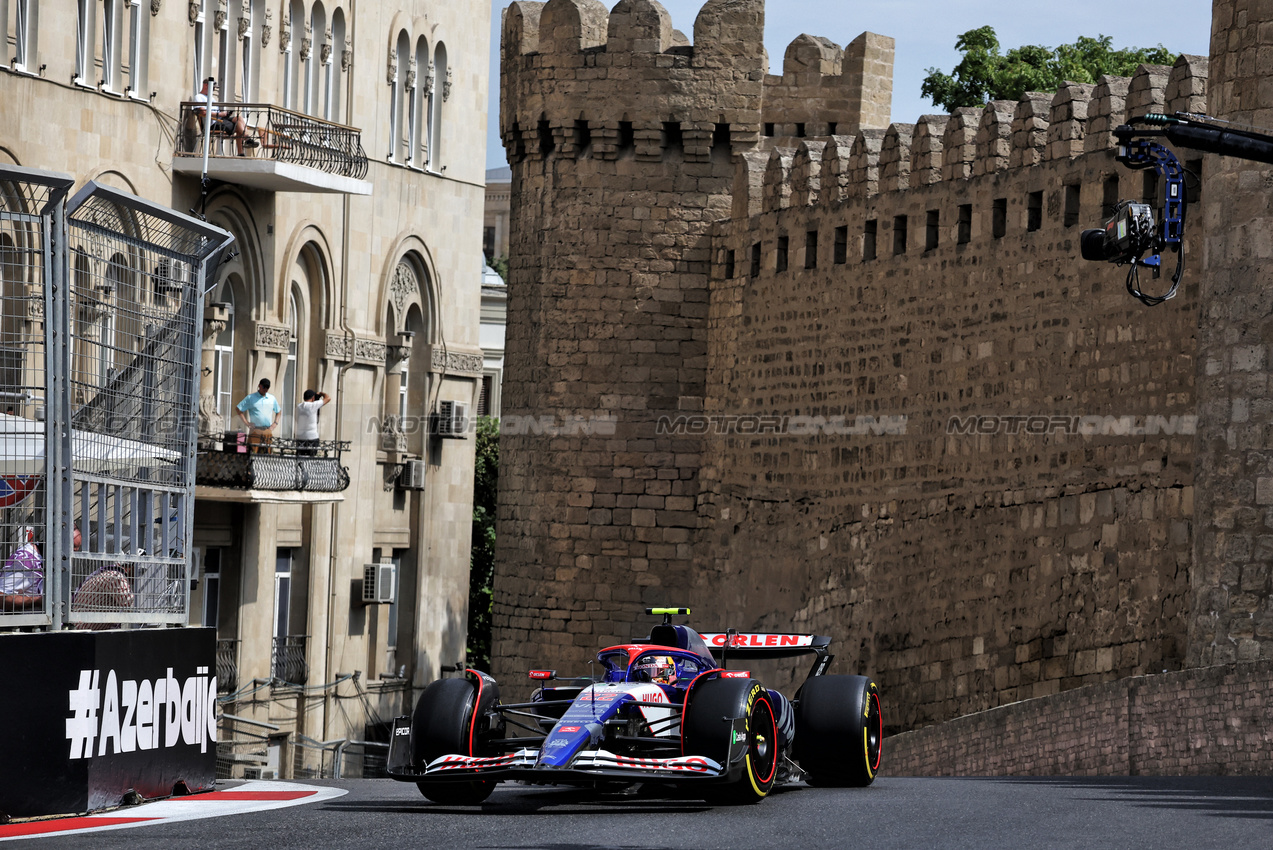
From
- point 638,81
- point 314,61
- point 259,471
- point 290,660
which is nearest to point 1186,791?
point 259,471

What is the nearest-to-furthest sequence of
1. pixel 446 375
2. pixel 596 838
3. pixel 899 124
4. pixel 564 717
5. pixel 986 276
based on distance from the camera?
pixel 596 838, pixel 564 717, pixel 986 276, pixel 899 124, pixel 446 375

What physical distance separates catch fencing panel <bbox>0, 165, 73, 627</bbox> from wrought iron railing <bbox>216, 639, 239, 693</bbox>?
14.5 meters

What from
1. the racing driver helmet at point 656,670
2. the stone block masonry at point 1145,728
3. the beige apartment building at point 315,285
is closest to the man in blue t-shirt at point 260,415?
the beige apartment building at point 315,285

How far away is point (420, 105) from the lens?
28.4m

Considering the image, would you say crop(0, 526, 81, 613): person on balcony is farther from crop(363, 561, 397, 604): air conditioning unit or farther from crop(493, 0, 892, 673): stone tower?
crop(363, 561, 397, 604): air conditioning unit

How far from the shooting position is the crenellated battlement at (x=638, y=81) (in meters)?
25.5

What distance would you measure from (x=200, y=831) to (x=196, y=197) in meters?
14.8

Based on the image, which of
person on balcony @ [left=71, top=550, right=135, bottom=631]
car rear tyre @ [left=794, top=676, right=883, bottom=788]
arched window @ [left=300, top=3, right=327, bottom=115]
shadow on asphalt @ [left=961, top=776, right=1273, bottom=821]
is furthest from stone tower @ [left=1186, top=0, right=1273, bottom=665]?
arched window @ [left=300, top=3, right=327, bottom=115]

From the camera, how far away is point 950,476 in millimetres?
20516

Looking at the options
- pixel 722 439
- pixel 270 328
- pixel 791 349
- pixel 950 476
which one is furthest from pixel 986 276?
pixel 270 328

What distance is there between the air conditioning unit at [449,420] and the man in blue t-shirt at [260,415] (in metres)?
5.79

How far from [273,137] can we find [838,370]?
6330mm

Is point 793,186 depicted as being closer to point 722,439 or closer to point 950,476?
point 722,439

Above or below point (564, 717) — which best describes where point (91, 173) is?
above
